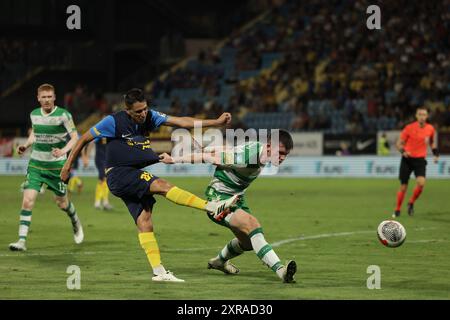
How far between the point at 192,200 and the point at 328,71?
116ft

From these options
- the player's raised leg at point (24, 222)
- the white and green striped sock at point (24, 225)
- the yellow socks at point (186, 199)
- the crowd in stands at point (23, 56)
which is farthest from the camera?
the crowd in stands at point (23, 56)

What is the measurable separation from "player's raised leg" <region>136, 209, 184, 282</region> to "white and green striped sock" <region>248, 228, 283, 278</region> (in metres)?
1.01

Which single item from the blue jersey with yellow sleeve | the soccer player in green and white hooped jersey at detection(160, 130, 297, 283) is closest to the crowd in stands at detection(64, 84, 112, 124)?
the blue jersey with yellow sleeve

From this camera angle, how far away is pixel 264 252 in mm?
11227

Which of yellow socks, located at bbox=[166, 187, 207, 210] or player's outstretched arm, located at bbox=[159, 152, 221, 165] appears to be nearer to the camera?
player's outstretched arm, located at bbox=[159, 152, 221, 165]

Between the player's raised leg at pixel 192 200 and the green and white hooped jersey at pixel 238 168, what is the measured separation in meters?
0.43

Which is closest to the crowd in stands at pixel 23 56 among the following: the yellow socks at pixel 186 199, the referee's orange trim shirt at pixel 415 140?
the referee's orange trim shirt at pixel 415 140

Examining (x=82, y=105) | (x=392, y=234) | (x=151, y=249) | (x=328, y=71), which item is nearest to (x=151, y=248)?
(x=151, y=249)

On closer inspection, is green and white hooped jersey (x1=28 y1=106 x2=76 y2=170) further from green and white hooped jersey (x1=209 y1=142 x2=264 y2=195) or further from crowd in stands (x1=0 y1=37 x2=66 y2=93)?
crowd in stands (x1=0 y1=37 x2=66 y2=93)

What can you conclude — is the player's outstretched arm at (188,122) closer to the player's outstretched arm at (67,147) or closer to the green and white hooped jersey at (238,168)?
the green and white hooped jersey at (238,168)

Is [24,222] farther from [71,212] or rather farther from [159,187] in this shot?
[159,187]

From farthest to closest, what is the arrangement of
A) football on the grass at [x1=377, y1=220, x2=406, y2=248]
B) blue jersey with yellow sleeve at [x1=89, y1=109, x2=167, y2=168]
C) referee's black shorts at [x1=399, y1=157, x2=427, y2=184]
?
referee's black shorts at [x1=399, y1=157, x2=427, y2=184], football on the grass at [x1=377, y1=220, x2=406, y2=248], blue jersey with yellow sleeve at [x1=89, y1=109, x2=167, y2=168]

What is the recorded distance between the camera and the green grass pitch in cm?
1071

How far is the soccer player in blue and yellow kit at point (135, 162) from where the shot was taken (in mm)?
11422
